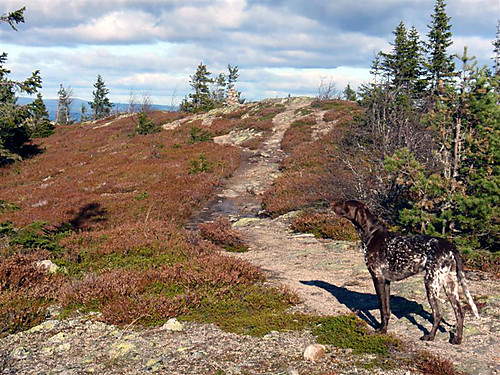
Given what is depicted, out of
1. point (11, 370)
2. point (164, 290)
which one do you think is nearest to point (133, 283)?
point (164, 290)

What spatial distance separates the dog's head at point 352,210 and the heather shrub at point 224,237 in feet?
18.6

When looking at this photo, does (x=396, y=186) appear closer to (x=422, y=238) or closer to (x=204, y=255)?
(x=204, y=255)

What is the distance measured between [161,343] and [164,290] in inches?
75.2

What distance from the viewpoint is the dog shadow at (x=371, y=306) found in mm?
6340

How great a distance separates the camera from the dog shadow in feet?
20.8

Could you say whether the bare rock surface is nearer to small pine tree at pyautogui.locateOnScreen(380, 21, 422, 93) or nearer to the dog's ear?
the dog's ear

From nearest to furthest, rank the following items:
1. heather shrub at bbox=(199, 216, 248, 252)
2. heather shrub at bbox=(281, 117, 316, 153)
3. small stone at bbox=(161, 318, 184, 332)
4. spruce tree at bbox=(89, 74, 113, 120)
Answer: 1. small stone at bbox=(161, 318, 184, 332)
2. heather shrub at bbox=(199, 216, 248, 252)
3. heather shrub at bbox=(281, 117, 316, 153)
4. spruce tree at bbox=(89, 74, 113, 120)

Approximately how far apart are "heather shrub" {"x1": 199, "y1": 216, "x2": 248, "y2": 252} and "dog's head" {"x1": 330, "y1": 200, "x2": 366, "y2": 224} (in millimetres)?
5658

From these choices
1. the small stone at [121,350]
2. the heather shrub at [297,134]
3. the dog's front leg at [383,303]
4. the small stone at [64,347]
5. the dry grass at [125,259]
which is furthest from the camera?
the heather shrub at [297,134]

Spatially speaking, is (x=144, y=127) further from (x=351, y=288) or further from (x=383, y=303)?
(x=383, y=303)

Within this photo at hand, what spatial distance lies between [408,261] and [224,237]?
7.32 metres

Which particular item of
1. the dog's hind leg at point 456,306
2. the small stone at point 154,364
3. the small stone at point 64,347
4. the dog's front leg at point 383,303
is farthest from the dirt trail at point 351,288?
the small stone at point 64,347

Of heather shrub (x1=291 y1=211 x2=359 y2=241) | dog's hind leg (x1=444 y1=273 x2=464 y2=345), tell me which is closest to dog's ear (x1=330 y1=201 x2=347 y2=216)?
dog's hind leg (x1=444 y1=273 x2=464 y2=345)

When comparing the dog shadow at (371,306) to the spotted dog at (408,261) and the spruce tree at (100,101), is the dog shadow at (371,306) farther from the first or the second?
the spruce tree at (100,101)
